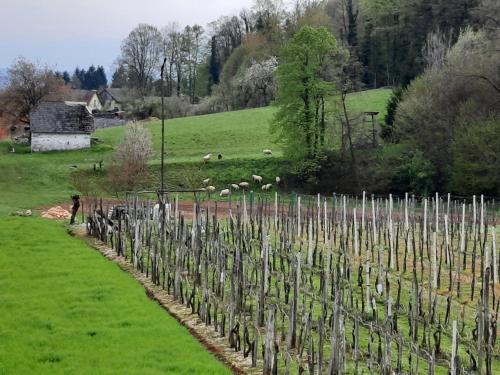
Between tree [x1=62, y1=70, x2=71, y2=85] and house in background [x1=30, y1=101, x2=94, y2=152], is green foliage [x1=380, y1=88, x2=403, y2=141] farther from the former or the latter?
tree [x1=62, y1=70, x2=71, y2=85]

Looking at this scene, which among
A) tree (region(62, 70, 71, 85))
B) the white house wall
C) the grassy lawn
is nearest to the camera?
the grassy lawn

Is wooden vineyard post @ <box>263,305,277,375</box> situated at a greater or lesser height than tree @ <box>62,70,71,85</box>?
lesser

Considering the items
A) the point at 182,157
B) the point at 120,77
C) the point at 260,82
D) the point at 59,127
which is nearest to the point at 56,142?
the point at 59,127

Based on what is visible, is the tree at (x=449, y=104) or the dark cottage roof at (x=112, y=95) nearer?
the tree at (x=449, y=104)

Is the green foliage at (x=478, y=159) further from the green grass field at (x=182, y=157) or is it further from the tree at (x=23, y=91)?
the tree at (x=23, y=91)

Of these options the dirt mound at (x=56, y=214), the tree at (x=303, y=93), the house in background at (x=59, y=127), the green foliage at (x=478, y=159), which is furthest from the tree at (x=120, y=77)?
the green foliage at (x=478, y=159)

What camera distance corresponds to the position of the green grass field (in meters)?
43.0

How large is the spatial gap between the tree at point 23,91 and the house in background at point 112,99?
2670cm

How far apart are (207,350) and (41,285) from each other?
631 cm

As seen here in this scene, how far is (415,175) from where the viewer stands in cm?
4031

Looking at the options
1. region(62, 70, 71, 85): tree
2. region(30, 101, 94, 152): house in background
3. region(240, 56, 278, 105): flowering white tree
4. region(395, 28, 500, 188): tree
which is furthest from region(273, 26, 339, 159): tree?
region(62, 70, 71, 85): tree

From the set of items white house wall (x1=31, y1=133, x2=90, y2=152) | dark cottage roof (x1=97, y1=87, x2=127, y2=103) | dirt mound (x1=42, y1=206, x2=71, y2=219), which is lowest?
dirt mound (x1=42, y1=206, x2=71, y2=219)

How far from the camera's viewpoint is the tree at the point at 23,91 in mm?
61266

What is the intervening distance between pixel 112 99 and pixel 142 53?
9590mm
